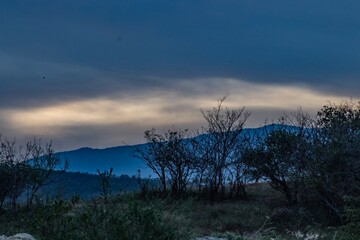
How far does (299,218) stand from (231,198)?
6.30 metres

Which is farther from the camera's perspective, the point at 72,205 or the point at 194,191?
the point at 194,191

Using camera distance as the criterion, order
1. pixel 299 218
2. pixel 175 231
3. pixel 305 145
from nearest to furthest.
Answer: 1. pixel 175 231
2. pixel 299 218
3. pixel 305 145

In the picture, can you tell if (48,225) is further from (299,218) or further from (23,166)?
(23,166)

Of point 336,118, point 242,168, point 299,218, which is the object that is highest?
point 336,118

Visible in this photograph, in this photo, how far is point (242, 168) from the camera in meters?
29.8

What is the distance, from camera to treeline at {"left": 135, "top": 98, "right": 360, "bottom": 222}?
78.5 ft

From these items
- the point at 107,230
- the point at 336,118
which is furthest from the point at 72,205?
the point at 336,118

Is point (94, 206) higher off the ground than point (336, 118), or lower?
lower

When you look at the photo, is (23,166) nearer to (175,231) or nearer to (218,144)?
(218,144)

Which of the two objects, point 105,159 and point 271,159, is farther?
point 105,159

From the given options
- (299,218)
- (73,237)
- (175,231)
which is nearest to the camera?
(73,237)

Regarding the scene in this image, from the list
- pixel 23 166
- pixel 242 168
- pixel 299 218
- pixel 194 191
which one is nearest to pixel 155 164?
pixel 194 191

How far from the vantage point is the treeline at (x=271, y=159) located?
23.9 metres

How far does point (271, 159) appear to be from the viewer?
2828 centimetres
